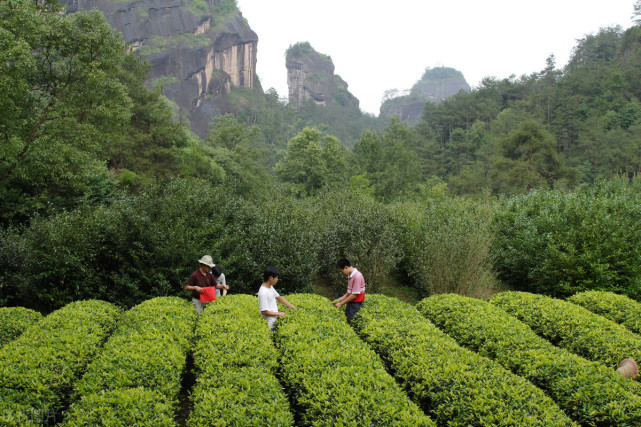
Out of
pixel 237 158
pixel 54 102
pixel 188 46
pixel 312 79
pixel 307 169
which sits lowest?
pixel 307 169

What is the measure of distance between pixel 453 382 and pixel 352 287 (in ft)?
8.97

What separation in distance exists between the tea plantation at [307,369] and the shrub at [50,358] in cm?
2

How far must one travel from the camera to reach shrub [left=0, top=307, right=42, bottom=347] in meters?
7.32

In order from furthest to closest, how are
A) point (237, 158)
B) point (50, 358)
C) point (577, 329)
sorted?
point (237, 158) < point (577, 329) < point (50, 358)

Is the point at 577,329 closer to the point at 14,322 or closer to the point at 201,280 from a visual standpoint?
the point at 201,280

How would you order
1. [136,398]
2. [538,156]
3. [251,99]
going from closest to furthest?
[136,398]
[538,156]
[251,99]

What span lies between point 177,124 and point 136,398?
1138 inches

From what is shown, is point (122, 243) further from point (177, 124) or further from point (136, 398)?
point (177, 124)

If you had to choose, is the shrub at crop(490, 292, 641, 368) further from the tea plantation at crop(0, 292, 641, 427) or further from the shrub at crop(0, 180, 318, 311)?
the shrub at crop(0, 180, 318, 311)

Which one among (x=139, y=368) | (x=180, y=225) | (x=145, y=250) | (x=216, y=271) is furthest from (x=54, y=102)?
(x=139, y=368)

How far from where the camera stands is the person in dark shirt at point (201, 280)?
306 inches

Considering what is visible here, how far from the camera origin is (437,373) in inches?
225

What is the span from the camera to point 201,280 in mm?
8078

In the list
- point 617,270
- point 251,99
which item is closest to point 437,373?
point 617,270
